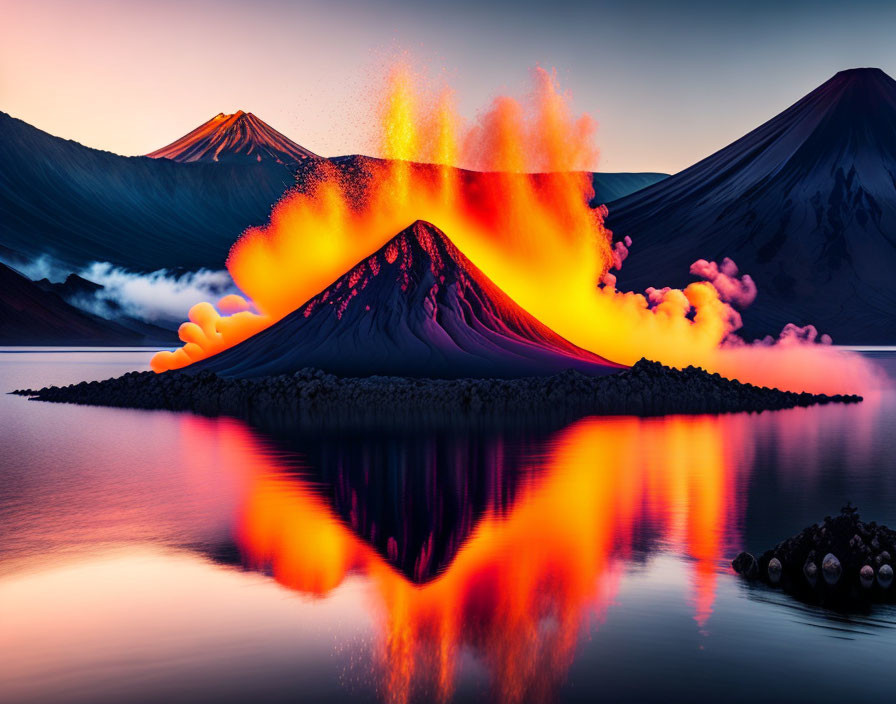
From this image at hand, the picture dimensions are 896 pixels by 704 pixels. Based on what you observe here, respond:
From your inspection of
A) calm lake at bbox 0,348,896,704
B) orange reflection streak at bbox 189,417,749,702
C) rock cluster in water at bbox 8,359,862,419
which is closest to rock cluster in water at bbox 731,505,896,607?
calm lake at bbox 0,348,896,704

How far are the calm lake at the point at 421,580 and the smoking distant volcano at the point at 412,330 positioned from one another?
34.0 m

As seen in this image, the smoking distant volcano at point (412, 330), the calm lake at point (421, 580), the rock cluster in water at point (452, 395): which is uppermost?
the smoking distant volcano at point (412, 330)

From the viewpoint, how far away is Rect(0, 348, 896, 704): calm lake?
1450 cm

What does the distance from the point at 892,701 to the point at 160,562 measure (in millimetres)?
13098

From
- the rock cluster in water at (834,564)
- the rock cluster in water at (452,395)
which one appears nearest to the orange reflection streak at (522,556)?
the rock cluster in water at (834,564)

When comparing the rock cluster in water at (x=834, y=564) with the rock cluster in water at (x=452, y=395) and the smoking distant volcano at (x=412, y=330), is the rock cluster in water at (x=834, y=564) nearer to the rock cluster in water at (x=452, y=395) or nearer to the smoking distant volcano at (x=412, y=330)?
the rock cluster in water at (x=452, y=395)

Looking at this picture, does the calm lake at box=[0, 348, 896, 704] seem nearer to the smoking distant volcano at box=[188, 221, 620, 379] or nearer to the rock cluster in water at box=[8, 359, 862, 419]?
the rock cluster in water at box=[8, 359, 862, 419]

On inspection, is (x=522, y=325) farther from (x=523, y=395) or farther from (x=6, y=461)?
(x=6, y=461)

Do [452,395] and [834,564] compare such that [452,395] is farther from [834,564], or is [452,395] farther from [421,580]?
[834,564]

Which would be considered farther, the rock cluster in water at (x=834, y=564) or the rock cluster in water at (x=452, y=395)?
the rock cluster in water at (x=452, y=395)

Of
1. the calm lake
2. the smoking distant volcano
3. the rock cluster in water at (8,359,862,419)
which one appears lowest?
the calm lake

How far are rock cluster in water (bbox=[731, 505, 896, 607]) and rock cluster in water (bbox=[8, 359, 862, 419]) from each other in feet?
129

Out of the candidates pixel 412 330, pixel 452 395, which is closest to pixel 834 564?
pixel 452 395

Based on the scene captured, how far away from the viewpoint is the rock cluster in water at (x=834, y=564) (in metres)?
18.9
